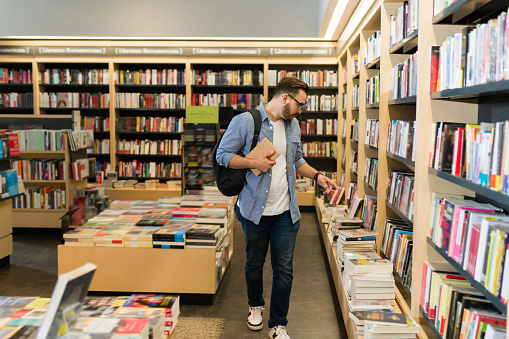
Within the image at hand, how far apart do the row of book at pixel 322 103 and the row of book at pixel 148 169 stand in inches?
97.7

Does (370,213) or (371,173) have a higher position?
(371,173)

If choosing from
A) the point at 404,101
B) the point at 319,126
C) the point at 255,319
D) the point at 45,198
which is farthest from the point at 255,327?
the point at 319,126

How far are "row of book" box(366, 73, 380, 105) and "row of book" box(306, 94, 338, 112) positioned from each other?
3.37 meters

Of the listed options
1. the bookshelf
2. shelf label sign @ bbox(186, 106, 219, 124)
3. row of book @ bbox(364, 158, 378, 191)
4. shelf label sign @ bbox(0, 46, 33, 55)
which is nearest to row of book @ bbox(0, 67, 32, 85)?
shelf label sign @ bbox(0, 46, 33, 55)

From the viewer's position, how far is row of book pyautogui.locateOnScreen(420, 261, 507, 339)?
189 cm

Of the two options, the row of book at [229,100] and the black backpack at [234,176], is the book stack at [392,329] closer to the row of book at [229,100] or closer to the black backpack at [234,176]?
the black backpack at [234,176]

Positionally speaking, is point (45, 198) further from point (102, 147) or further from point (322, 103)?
point (322, 103)

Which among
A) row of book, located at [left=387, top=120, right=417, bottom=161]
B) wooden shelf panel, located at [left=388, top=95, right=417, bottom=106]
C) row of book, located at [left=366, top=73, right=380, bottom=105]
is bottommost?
row of book, located at [left=387, top=120, right=417, bottom=161]

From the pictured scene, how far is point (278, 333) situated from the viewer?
312 cm

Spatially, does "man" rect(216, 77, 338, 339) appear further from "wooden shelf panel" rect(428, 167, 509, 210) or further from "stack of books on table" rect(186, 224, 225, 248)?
"wooden shelf panel" rect(428, 167, 509, 210)

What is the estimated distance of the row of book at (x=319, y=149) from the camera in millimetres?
8336

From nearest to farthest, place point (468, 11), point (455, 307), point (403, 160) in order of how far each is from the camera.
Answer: point (455, 307) → point (468, 11) → point (403, 160)

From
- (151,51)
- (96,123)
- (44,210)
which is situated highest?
(151,51)

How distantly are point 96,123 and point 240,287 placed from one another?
5.14 meters
